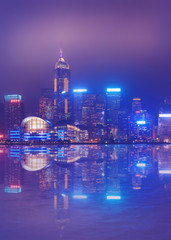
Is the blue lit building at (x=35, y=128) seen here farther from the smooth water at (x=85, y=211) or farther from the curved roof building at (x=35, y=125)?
the smooth water at (x=85, y=211)

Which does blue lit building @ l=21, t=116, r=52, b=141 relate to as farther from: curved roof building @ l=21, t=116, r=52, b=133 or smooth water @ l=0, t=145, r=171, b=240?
smooth water @ l=0, t=145, r=171, b=240

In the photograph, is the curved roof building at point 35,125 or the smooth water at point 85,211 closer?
the smooth water at point 85,211

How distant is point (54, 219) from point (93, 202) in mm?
2282

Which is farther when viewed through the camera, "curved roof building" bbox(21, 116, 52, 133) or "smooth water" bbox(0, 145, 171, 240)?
"curved roof building" bbox(21, 116, 52, 133)

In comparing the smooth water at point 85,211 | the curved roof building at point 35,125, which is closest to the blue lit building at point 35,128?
the curved roof building at point 35,125

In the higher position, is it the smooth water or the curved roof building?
the curved roof building

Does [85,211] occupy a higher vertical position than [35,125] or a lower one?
lower

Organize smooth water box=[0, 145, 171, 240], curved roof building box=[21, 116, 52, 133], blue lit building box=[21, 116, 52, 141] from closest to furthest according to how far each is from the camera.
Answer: smooth water box=[0, 145, 171, 240]
blue lit building box=[21, 116, 52, 141]
curved roof building box=[21, 116, 52, 133]

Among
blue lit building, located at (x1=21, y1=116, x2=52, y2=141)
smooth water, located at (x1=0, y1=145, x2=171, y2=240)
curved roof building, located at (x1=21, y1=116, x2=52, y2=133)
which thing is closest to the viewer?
smooth water, located at (x1=0, y1=145, x2=171, y2=240)

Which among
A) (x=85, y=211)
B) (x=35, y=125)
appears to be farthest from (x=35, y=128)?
(x=85, y=211)

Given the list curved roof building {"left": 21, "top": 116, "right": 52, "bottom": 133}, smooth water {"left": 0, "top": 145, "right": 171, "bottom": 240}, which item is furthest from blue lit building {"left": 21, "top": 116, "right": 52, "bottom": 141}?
smooth water {"left": 0, "top": 145, "right": 171, "bottom": 240}

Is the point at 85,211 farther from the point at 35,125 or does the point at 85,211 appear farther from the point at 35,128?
the point at 35,125

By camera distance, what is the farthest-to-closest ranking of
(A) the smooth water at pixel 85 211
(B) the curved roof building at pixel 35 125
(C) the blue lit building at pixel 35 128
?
(B) the curved roof building at pixel 35 125 < (C) the blue lit building at pixel 35 128 < (A) the smooth water at pixel 85 211

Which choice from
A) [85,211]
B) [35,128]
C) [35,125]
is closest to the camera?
[85,211]
